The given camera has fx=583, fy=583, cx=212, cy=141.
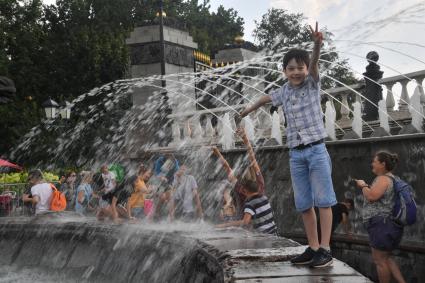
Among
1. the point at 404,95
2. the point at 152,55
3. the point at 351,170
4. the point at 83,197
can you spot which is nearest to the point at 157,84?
the point at 152,55

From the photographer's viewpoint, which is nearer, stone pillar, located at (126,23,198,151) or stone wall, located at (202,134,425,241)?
stone wall, located at (202,134,425,241)

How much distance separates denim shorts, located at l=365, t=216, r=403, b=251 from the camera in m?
5.60

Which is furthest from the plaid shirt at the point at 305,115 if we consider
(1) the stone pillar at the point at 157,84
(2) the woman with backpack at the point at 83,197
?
(1) the stone pillar at the point at 157,84

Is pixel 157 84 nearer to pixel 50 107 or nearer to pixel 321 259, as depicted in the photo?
pixel 50 107

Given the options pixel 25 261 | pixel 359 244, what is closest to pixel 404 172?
pixel 359 244

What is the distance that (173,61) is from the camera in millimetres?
14797

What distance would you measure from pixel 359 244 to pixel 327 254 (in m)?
4.39

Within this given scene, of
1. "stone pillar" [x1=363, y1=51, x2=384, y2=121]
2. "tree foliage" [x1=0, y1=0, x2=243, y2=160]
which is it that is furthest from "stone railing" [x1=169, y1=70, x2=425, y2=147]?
"tree foliage" [x1=0, y1=0, x2=243, y2=160]

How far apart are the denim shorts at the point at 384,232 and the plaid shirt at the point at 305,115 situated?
198cm

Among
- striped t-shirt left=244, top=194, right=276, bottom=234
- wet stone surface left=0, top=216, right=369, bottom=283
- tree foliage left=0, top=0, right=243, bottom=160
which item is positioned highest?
tree foliage left=0, top=0, right=243, bottom=160

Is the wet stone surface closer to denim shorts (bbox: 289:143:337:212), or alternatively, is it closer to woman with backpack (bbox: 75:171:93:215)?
denim shorts (bbox: 289:143:337:212)

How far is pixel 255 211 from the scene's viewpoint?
5910 mm

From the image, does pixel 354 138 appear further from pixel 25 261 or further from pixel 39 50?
pixel 39 50

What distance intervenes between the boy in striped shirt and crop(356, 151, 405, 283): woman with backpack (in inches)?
38.0
